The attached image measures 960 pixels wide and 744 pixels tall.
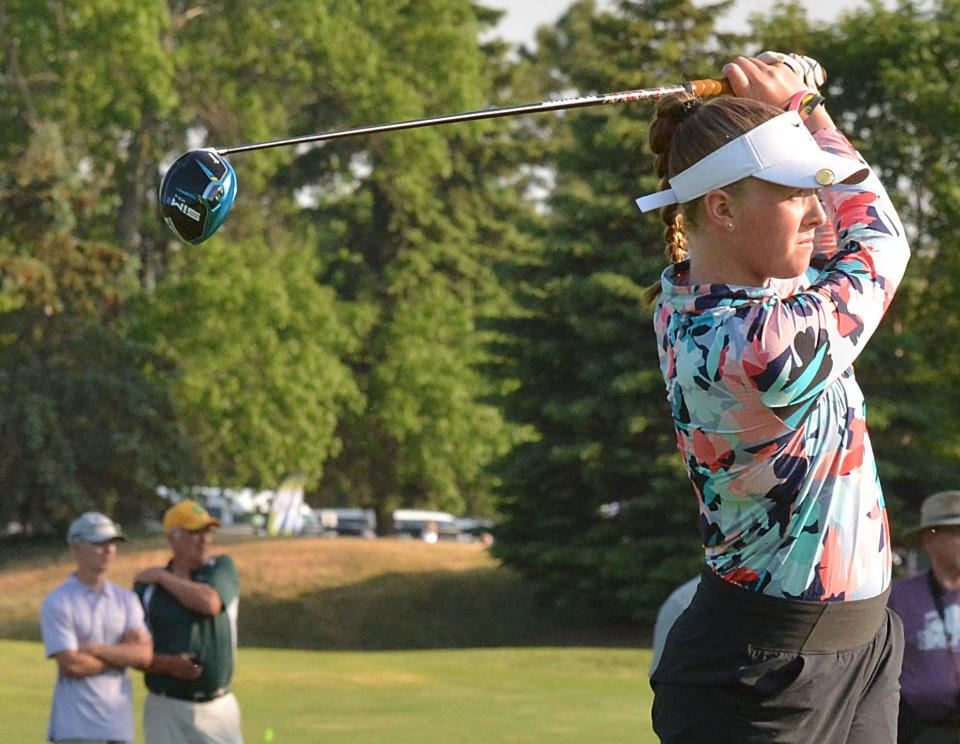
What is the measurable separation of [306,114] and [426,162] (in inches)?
131

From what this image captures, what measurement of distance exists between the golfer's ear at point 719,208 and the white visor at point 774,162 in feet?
0.05

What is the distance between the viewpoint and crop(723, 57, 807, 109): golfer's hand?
3.44 metres

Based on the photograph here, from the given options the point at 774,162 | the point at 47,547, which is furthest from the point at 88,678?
the point at 47,547

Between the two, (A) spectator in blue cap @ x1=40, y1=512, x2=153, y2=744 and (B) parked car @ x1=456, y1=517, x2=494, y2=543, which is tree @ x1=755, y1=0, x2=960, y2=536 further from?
(B) parked car @ x1=456, y1=517, x2=494, y2=543

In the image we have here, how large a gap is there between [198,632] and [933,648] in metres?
4.01

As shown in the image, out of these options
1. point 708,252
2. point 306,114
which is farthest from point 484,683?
point 306,114

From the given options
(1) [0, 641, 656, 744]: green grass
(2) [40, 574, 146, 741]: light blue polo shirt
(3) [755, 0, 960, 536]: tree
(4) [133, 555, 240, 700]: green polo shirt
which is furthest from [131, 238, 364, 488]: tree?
(2) [40, 574, 146, 741]: light blue polo shirt

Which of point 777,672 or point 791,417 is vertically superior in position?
point 791,417

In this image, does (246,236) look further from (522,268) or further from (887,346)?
(887,346)

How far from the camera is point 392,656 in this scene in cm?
2705

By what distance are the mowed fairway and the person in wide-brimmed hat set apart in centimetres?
856

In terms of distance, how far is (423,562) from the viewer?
3638 centimetres

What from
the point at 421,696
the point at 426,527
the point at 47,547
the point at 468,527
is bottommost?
the point at 468,527

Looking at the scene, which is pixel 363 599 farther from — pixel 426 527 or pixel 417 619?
pixel 426 527
